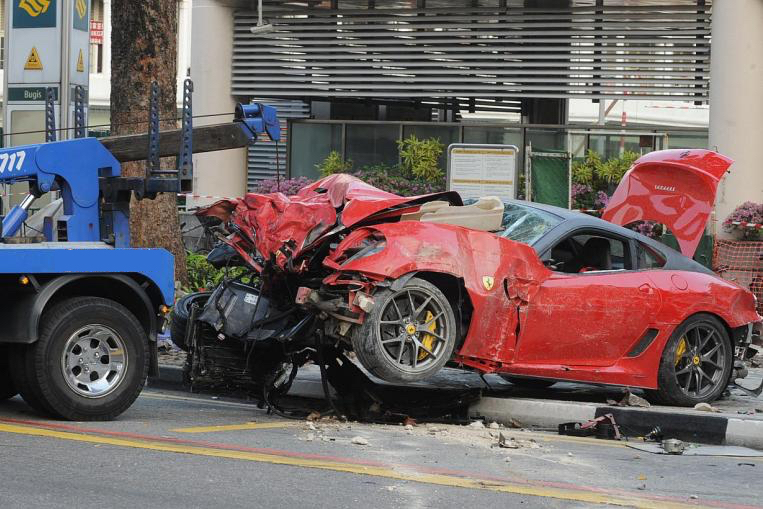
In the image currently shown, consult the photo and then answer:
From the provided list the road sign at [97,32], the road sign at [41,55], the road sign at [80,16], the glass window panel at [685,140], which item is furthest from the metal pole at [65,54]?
the road sign at [97,32]

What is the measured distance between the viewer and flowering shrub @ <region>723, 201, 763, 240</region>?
17.8 metres

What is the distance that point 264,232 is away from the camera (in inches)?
346

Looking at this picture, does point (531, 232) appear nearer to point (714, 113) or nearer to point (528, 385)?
point (528, 385)

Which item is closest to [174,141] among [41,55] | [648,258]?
[648,258]

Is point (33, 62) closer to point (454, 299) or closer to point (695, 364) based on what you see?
point (454, 299)

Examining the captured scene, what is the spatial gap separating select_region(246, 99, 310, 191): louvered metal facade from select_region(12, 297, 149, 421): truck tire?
17.3 m

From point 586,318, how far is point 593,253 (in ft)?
3.01

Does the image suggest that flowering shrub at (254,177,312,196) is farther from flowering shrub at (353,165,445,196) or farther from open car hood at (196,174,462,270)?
open car hood at (196,174,462,270)

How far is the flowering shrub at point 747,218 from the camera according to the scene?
1775 centimetres

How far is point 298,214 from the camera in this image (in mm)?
8742

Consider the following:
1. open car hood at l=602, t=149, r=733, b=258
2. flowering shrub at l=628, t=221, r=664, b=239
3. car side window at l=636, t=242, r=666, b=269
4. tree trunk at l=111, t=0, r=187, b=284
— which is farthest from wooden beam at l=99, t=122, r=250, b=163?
flowering shrub at l=628, t=221, r=664, b=239

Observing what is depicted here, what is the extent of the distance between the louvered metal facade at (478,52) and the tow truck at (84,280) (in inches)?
509

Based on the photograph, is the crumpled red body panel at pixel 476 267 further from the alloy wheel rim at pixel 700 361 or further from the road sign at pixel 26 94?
the road sign at pixel 26 94

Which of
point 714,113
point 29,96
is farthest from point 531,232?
point 714,113
